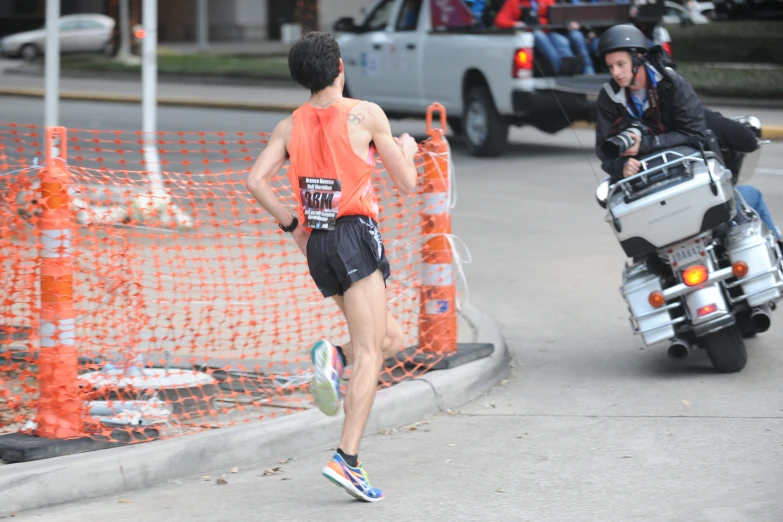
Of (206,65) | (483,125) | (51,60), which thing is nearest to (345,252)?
(51,60)

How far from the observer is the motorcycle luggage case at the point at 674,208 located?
Answer: 6.19m

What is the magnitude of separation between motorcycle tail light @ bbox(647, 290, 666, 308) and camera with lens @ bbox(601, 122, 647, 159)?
29.5 inches

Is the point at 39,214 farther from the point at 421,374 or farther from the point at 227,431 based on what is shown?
the point at 421,374

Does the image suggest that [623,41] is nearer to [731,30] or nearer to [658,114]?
[658,114]

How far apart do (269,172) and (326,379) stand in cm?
89

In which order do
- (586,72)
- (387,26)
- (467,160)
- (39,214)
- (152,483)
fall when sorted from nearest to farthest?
1. (152,483)
2. (39,214)
3. (586,72)
4. (467,160)
5. (387,26)

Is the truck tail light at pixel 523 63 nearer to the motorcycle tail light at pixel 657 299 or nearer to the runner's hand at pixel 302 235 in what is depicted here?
the motorcycle tail light at pixel 657 299

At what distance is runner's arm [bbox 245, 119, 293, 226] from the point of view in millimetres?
5016

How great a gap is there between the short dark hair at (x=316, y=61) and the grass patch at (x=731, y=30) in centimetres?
2172

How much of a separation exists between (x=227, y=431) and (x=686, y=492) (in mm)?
2000

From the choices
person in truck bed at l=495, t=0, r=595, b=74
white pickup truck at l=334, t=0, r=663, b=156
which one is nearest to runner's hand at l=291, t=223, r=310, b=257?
white pickup truck at l=334, t=0, r=663, b=156

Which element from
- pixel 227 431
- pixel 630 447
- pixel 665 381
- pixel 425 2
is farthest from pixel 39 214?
pixel 425 2

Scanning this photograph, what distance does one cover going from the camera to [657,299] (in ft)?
21.2

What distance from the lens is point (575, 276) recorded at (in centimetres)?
940
